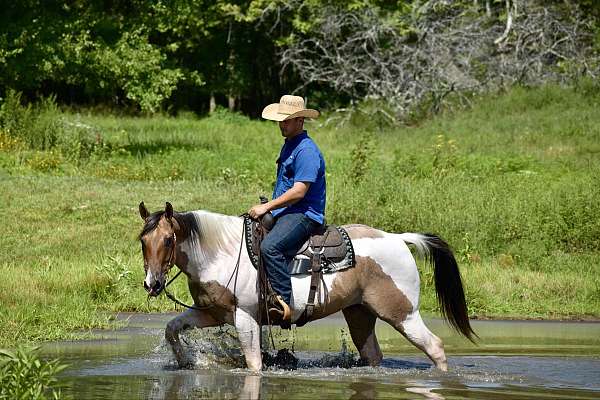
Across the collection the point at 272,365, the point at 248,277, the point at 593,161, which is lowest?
the point at 272,365

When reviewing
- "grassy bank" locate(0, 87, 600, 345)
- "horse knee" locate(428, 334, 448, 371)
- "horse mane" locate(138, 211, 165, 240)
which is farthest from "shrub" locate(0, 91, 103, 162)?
"horse knee" locate(428, 334, 448, 371)

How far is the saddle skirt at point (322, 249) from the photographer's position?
376 inches

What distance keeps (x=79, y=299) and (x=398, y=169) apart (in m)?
9.59

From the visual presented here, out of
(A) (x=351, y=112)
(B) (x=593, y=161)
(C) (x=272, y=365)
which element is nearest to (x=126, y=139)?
(A) (x=351, y=112)

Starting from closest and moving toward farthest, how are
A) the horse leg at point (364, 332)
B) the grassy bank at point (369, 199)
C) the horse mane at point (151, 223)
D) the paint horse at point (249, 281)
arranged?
1. the horse mane at point (151, 223)
2. the paint horse at point (249, 281)
3. the horse leg at point (364, 332)
4. the grassy bank at point (369, 199)

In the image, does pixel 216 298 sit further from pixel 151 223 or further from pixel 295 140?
pixel 295 140

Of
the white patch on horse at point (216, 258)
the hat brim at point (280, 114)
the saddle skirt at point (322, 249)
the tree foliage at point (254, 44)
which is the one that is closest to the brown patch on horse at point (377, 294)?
the saddle skirt at point (322, 249)

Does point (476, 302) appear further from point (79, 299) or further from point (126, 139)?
point (126, 139)

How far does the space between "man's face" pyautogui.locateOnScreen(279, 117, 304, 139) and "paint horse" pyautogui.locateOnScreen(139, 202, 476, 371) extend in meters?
0.87

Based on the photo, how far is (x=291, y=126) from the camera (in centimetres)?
951

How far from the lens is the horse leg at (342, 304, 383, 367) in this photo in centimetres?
1017

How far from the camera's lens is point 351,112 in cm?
3109

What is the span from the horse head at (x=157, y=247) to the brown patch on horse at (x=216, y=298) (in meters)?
0.41

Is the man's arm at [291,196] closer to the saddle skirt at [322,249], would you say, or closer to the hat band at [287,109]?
the saddle skirt at [322,249]
